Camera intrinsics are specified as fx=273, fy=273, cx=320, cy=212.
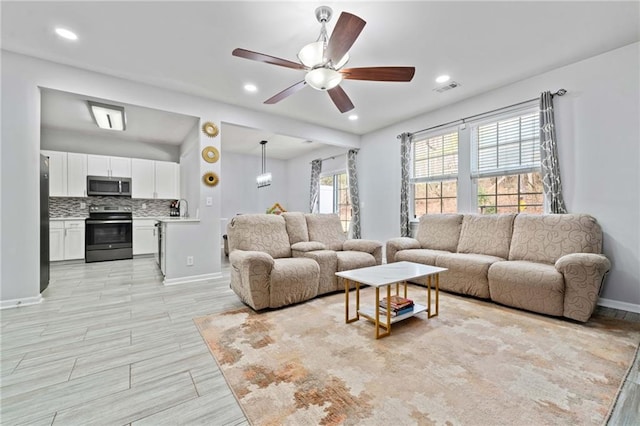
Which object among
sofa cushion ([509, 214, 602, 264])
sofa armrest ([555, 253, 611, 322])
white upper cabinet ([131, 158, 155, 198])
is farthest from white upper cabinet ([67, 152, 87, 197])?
sofa armrest ([555, 253, 611, 322])

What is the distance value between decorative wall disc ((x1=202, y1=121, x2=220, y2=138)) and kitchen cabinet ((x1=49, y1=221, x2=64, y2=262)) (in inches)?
152

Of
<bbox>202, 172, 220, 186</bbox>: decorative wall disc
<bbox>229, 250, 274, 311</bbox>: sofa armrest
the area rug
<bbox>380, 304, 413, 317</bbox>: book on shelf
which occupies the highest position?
<bbox>202, 172, 220, 186</bbox>: decorative wall disc

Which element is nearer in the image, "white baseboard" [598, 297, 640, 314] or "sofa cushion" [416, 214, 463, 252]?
"white baseboard" [598, 297, 640, 314]

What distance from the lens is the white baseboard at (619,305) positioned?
9.29ft

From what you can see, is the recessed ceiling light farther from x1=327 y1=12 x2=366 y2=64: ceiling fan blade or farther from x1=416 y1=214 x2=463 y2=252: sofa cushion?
x1=416 y1=214 x2=463 y2=252: sofa cushion

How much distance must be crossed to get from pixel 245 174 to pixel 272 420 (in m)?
7.42

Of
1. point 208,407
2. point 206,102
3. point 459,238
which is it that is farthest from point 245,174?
point 208,407

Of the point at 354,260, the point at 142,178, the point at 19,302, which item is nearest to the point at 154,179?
the point at 142,178

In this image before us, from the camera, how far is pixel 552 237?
3.09 m

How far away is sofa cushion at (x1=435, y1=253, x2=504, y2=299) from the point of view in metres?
3.15

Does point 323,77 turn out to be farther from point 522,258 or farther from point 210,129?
point 522,258

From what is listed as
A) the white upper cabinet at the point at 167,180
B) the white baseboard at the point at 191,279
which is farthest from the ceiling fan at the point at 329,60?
the white upper cabinet at the point at 167,180

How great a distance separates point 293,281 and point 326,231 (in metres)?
1.39

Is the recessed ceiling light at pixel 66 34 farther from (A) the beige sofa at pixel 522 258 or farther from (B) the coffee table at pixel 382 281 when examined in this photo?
(A) the beige sofa at pixel 522 258
